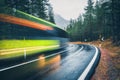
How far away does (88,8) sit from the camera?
307 feet

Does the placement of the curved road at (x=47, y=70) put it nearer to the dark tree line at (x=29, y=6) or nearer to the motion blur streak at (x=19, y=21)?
the motion blur streak at (x=19, y=21)

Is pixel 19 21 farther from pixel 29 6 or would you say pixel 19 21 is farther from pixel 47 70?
pixel 29 6

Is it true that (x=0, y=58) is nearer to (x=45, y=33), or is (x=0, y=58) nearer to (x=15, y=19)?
(x=15, y=19)

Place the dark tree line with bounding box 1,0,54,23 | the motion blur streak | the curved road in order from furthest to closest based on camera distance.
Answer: the dark tree line with bounding box 1,0,54,23, the motion blur streak, the curved road

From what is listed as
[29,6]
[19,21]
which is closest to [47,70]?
[19,21]

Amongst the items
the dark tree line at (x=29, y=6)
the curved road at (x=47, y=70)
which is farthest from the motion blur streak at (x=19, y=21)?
the dark tree line at (x=29, y=6)

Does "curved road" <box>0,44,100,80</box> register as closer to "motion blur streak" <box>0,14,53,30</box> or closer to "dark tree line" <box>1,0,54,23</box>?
"motion blur streak" <box>0,14,53,30</box>

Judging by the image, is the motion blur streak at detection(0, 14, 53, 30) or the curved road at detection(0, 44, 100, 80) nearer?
the curved road at detection(0, 44, 100, 80)

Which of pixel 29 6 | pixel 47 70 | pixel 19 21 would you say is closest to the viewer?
pixel 47 70

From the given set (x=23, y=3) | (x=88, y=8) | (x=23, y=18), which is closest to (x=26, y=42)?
(x=23, y=18)

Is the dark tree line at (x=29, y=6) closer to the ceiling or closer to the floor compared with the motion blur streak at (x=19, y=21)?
closer to the ceiling

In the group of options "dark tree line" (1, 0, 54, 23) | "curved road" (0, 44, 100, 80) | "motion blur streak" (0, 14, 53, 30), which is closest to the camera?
"curved road" (0, 44, 100, 80)

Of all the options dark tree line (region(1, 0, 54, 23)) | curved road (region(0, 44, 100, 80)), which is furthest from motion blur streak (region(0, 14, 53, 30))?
dark tree line (region(1, 0, 54, 23))

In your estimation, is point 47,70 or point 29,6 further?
point 29,6
